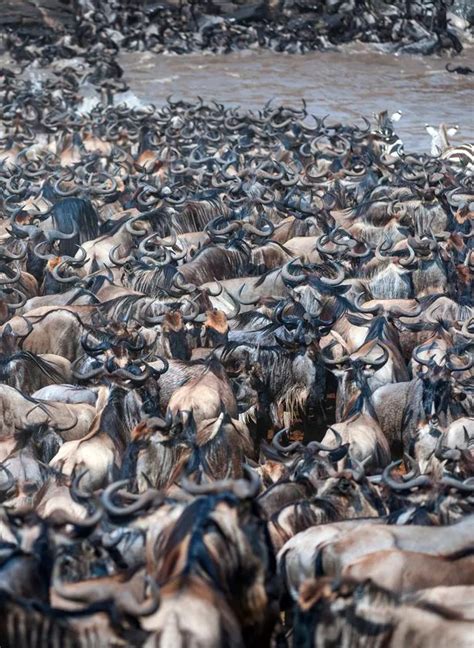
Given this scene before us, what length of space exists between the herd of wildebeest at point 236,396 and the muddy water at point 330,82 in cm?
685

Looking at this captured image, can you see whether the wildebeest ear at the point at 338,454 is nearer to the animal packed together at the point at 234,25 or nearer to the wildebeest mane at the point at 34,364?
the wildebeest mane at the point at 34,364

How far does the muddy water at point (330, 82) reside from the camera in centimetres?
2183

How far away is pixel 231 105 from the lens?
22297 mm

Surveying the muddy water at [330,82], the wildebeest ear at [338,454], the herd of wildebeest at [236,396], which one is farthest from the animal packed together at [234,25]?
the wildebeest ear at [338,454]

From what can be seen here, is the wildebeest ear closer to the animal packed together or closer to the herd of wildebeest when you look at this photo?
the herd of wildebeest

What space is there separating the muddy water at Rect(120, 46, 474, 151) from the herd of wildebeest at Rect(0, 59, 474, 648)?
22.5 feet

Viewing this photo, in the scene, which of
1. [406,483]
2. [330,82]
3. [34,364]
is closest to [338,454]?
[406,483]

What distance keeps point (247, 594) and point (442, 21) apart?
27401mm

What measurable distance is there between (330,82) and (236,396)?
18.7 meters

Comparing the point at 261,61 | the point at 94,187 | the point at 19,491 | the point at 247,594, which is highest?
the point at 247,594

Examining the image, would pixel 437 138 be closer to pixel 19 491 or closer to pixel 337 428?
pixel 337 428

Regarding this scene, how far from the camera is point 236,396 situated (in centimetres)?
730

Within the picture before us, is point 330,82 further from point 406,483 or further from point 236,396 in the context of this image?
point 406,483

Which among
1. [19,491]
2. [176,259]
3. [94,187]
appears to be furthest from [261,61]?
[19,491]
